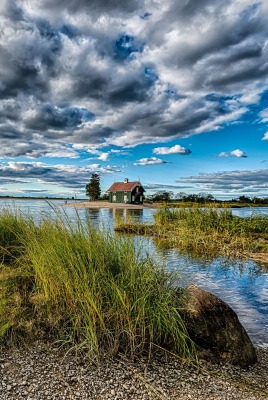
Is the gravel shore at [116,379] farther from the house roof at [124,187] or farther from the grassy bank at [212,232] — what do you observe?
the house roof at [124,187]

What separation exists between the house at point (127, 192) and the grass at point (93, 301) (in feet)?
179

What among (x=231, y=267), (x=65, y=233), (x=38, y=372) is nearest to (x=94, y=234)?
(x=65, y=233)

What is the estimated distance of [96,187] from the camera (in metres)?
81.4

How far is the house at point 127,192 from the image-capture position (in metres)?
60.0

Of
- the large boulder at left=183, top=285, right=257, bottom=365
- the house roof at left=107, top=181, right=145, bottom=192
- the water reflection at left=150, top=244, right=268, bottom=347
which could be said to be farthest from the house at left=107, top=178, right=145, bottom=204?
the large boulder at left=183, top=285, right=257, bottom=365

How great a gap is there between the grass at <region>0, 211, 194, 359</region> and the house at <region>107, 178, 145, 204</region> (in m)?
54.6

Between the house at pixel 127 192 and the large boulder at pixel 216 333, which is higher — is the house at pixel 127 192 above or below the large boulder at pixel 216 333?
above

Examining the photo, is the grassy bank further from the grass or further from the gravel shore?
the gravel shore

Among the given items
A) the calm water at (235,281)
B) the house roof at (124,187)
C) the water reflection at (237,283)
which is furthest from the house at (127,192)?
the calm water at (235,281)

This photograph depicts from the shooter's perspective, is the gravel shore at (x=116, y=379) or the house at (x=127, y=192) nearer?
the gravel shore at (x=116, y=379)

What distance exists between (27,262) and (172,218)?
1363 cm

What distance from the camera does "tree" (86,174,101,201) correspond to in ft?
265

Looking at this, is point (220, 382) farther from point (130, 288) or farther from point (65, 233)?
point (65, 233)

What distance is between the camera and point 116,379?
A: 3.21 meters
